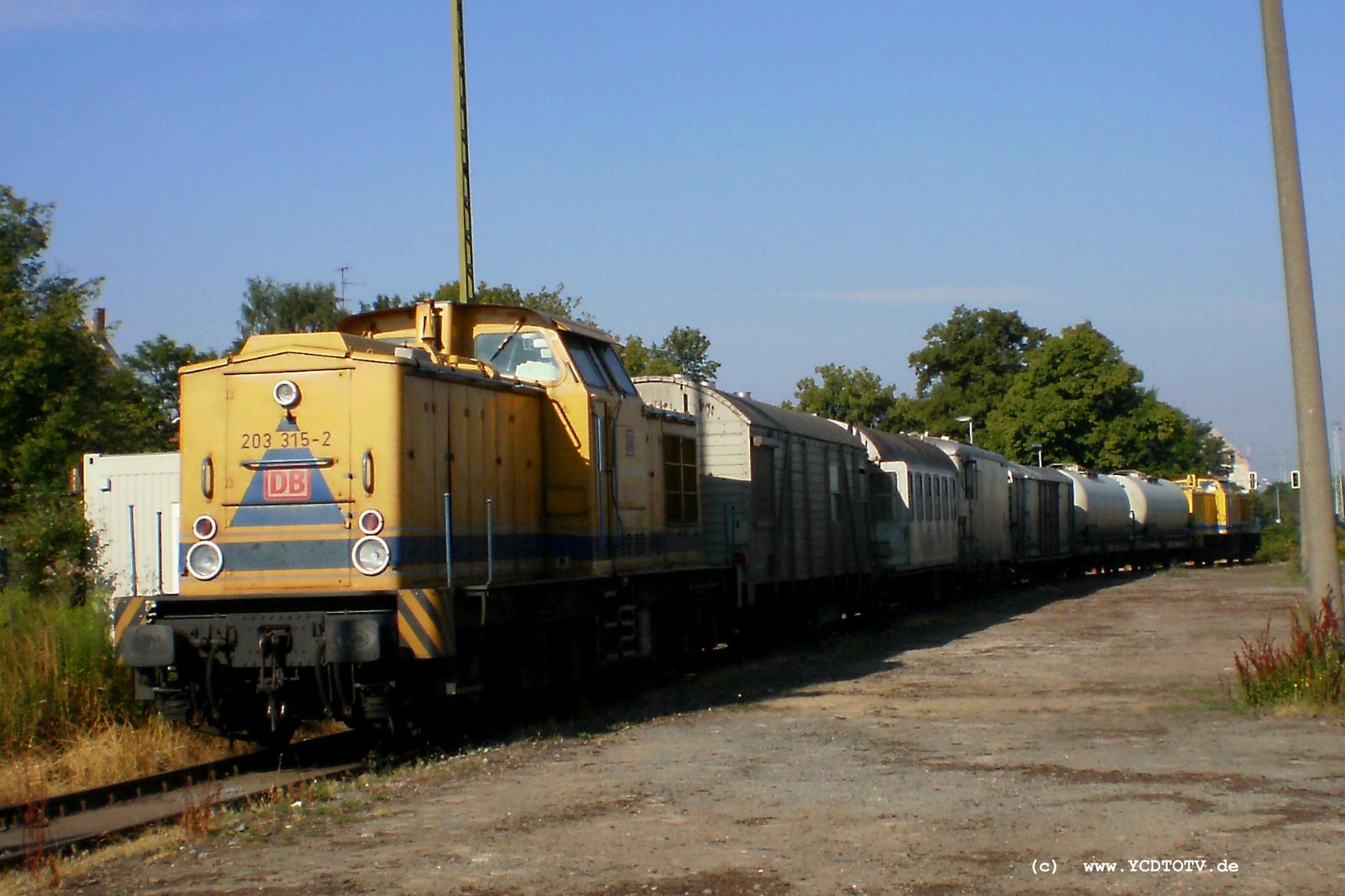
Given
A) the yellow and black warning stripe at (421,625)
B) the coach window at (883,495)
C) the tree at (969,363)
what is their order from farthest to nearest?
1. the tree at (969,363)
2. the coach window at (883,495)
3. the yellow and black warning stripe at (421,625)

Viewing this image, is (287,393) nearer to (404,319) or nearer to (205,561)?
(205,561)

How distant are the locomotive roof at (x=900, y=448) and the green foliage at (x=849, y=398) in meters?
41.8

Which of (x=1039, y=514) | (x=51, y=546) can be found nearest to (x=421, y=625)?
(x=51, y=546)

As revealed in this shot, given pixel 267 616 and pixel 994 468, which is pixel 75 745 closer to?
pixel 267 616

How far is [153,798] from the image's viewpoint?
30.1 feet

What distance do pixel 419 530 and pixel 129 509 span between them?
11.1 m

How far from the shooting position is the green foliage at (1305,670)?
11.3 m

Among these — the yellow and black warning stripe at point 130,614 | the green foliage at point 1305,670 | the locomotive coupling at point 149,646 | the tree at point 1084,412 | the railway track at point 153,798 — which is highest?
the tree at point 1084,412

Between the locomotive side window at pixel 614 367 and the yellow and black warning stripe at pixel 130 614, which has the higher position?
the locomotive side window at pixel 614 367

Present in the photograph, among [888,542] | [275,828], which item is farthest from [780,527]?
[275,828]

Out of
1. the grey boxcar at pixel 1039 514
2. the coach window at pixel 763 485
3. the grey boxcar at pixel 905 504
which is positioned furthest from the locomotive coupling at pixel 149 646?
the grey boxcar at pixel 1039 514

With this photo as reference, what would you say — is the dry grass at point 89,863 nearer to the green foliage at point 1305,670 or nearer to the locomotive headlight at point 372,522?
the locomotive headlight at point 372,522

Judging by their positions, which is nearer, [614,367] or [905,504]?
[614,367]

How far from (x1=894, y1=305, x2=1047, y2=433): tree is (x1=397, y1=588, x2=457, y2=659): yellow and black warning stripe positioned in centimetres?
7547
